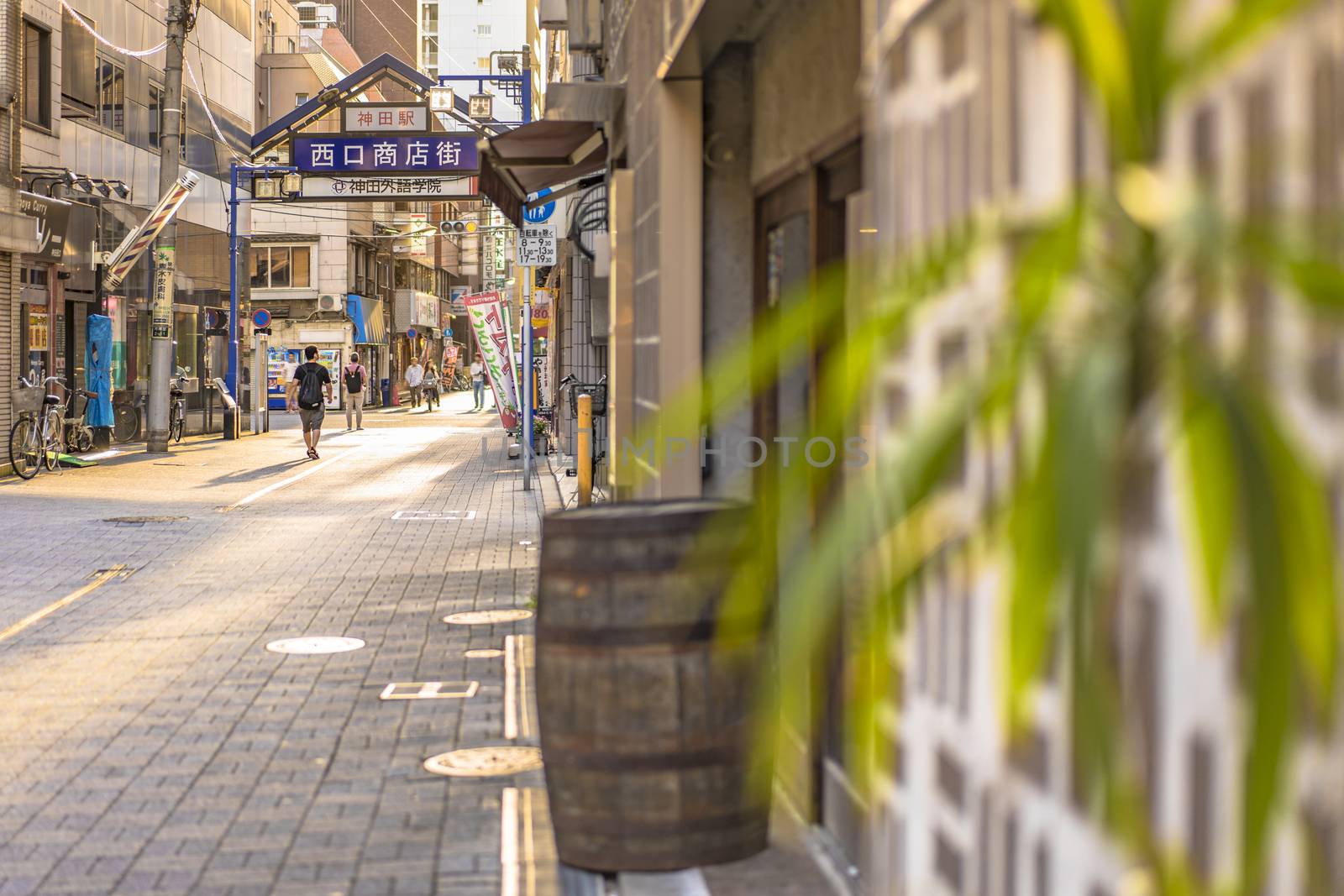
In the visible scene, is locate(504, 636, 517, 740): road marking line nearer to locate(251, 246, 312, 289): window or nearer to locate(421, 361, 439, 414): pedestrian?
locate(421, 361, 439, 414): pedestrian

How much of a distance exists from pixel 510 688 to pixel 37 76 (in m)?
23.4

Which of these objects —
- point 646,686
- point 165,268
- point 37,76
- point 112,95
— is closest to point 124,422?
point 165,268

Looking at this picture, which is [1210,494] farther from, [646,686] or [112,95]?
[112,95]

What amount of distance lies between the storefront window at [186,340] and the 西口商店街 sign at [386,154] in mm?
4852

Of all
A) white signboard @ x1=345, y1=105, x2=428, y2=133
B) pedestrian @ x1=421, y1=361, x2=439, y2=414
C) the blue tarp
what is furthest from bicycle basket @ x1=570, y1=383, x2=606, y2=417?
pedestrian @ x1=421, y1=361, x2=439, y2=414

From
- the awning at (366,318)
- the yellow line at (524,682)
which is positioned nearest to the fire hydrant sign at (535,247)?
the yellow line at (524,682)

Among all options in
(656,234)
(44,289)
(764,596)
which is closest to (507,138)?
(656,234)

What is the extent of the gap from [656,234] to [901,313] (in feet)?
22.0

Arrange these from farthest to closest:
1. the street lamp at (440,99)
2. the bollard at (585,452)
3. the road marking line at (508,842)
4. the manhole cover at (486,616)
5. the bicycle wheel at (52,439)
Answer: the street lamp at (440,99) < the bicycle wheel at (52,439) < the bollard at (585,452) < the manhole cover at (486,616) < the road marking line at (508,842)

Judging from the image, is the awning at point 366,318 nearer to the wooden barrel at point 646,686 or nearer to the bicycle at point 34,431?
the bicycle at point 34,431

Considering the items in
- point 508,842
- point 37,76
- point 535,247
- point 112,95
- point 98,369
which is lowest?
point 508,842

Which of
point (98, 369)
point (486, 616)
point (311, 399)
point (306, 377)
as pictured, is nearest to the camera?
A: point (486, 616)

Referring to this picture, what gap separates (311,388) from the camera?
2739cm

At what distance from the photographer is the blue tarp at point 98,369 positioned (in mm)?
28688
